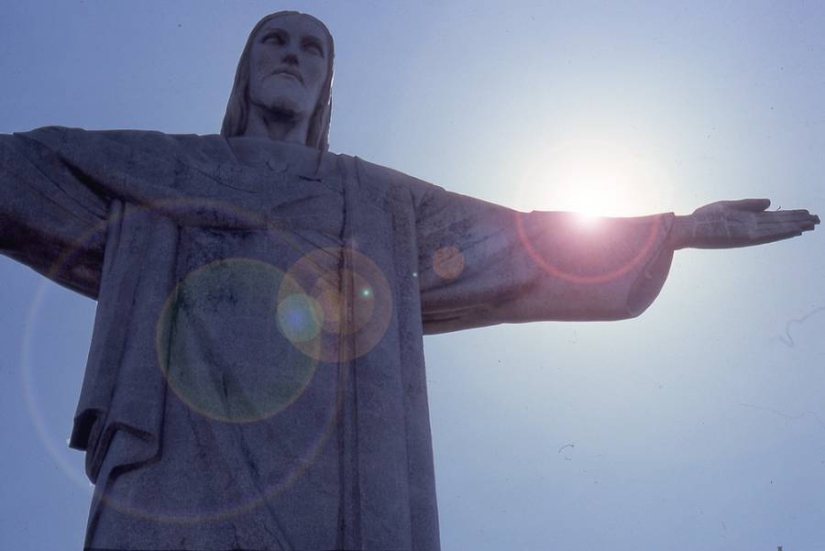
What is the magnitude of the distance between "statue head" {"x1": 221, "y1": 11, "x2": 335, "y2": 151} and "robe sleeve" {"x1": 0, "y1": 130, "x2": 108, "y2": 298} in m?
1.82

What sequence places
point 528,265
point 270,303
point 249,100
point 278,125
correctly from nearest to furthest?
point 270,303 → point 528,265 → point 278,125 → point 249,100

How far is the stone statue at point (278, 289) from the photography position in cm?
755

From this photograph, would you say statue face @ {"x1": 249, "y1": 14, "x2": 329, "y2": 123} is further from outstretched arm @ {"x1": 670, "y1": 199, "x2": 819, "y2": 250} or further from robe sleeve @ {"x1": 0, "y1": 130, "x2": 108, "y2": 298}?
outstretched arm @ {"x1": 670, "y1": 199, "x2": 819, "y2": 250}

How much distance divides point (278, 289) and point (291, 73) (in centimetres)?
246

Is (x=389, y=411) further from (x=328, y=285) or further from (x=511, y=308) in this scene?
(x=511, y=308)

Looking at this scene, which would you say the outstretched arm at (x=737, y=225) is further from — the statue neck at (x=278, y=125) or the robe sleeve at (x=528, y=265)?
the statue neck at (x=278, y=125)

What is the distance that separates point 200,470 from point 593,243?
3512mm

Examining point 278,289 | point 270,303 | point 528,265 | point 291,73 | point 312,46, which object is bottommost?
point 270,303

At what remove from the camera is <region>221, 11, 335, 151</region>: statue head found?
10398mm

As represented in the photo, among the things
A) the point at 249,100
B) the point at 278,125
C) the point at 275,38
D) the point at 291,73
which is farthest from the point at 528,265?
the point at 275,38

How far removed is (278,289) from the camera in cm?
845

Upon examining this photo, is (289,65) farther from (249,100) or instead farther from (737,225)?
(737,225)

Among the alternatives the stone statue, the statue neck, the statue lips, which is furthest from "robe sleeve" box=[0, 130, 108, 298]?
the statue lips

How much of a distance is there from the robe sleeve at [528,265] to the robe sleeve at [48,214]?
2242 millimetres
